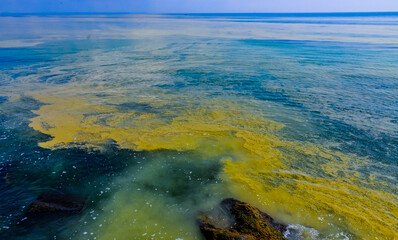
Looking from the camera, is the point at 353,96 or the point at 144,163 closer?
the point at 144,163

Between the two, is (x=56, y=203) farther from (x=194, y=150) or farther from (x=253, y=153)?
(x=253, y=153)

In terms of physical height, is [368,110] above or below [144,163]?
above

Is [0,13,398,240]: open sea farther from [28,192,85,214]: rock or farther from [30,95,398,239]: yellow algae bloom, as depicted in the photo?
[28,192,85,214]: rock

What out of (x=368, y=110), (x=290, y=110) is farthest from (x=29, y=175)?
(x=368, y=110)

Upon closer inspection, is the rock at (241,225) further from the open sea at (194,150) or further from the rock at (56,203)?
the rock at (56,203)

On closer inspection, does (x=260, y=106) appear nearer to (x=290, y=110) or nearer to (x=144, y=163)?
(x=290, y=110)
